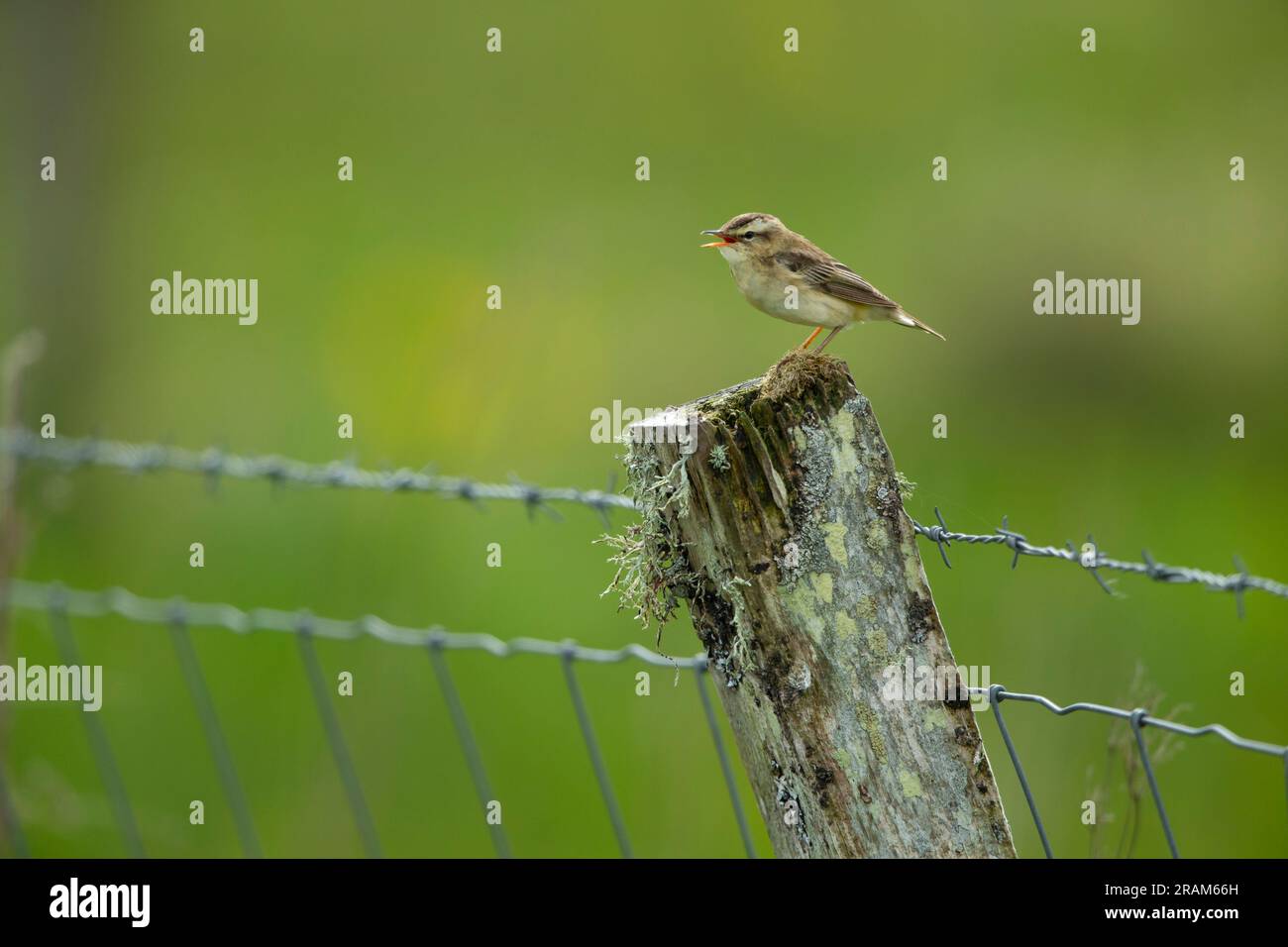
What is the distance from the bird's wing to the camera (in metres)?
4.62

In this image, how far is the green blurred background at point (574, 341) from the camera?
7.52 metres

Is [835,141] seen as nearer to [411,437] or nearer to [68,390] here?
[411,437]

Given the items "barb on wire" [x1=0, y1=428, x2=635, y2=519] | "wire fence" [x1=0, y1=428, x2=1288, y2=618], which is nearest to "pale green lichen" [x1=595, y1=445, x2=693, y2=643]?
"wire fence" [x1=0, y1=428, x2=1288, y2=618]

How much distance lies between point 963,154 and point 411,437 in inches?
266

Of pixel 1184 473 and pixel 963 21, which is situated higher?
pixel 963 21

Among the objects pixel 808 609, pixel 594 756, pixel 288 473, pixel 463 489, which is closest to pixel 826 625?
pixel 808 609

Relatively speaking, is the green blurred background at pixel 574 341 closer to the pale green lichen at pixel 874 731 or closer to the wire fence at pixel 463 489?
the wire fence at pixel 463 489

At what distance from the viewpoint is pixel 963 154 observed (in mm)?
14312

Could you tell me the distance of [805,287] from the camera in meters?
4.62

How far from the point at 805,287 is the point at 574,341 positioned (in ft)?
26.2

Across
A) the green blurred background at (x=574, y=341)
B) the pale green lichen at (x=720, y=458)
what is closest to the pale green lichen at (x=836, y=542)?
the pale green lichen at (x=720, y=458)

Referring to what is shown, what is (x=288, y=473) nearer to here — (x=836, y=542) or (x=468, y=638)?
(x=468, y=638)

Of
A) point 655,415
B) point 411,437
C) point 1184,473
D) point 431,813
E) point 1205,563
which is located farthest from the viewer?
point 411,437

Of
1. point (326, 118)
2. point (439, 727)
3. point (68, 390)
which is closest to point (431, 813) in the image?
point (439, 727)
